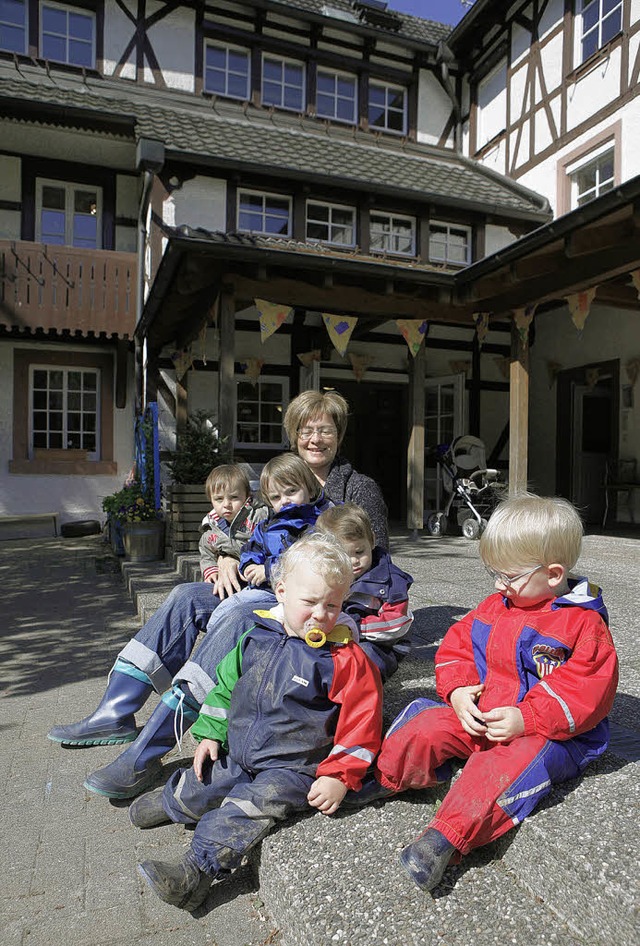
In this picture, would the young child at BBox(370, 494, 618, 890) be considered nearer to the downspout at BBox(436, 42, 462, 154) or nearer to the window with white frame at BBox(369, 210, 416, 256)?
the window with white frame at BBox(369, 210, 416, 256)

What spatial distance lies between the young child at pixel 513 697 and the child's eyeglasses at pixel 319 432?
965mm

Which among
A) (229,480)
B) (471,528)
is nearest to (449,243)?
(471,528)

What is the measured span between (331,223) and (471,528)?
572cm

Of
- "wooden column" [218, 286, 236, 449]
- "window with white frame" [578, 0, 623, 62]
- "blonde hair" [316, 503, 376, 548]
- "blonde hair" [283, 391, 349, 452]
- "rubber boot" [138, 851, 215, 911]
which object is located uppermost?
"window with white frame" [578, 0, 623, 62]

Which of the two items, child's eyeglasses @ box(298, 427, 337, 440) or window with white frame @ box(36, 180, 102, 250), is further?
window with white frame @ box(36, 180, 102, 250)

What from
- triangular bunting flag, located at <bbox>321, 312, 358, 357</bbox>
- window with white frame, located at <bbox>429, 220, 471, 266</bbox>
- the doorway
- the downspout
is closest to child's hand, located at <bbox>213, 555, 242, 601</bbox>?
triangular bunting flag, located at <bbox>321, 312, 358, 357</bbox>

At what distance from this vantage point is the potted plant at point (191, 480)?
5996mm

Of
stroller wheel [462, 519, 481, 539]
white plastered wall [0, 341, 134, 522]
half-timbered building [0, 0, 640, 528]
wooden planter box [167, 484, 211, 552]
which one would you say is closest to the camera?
wooden planter box [167, 484, 211, 552]

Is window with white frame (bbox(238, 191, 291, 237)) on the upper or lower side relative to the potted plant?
upper

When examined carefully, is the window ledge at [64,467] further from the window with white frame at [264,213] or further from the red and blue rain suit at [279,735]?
the red and blue rain suit at [279,735]

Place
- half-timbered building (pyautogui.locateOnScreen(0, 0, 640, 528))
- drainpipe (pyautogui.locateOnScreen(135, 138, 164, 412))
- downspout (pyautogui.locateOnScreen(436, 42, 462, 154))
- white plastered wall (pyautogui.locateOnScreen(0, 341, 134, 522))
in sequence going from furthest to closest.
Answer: downspout (pyautogui.locateOnScreen(436, 42, 462, 154)) < white plastered wall (pyautogui.locateOnScreen(0, 341, 134, 522)) < half-timbered building (pyautogui.locateOnScreen(0, 0, 640, 528)) < drainpipe (pyautogui.locateOnScreen(135, 138, 164, 412))

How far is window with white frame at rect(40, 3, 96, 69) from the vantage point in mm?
10531

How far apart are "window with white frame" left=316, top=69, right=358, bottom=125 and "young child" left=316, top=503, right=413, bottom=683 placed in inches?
469

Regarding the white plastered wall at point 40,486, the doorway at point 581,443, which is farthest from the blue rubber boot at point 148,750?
the doorway at point 581,443
